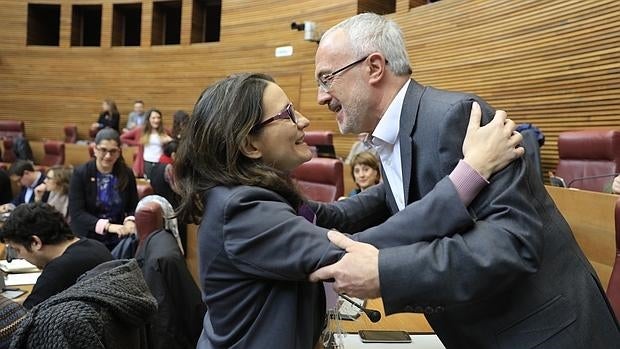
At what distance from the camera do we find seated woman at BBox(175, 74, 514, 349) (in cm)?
90

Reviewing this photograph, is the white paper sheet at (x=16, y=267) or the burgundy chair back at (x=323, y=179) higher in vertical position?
the burgundy chair back at (x=323, y=179)

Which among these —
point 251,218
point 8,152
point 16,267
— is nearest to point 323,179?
point 16,267

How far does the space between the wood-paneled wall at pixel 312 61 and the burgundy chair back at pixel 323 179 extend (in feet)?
8.49

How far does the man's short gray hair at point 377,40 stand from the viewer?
1.05m

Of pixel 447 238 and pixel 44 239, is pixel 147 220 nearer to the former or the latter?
pixel 44 239

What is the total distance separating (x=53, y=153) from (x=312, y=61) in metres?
5.34

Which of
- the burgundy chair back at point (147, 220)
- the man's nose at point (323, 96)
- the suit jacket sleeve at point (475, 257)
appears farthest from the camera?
the burgundy chair back at point (147, 220)

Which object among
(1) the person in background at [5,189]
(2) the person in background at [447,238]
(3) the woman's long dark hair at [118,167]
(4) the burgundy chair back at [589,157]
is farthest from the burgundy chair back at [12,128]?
(2) the person in background at [447,238]

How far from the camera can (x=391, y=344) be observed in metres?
1.37

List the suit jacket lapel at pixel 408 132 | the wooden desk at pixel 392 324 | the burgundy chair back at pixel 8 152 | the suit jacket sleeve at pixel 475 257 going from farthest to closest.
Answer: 1. the burgundy chair back at pixel 8 152
2. the wooden desk at pixel 392 324
3. the suit jacket lapel at pixel 408 132
4. the suit jacket sleeve at pixel 475 257

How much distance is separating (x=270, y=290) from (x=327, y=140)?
214 inches

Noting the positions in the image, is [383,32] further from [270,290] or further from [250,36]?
[250,36]

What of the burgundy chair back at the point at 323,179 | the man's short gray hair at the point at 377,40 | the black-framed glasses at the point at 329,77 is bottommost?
the burgundy chair back at the point at 323,179

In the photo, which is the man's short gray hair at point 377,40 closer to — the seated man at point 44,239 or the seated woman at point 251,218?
the seated woman at point 251,218
